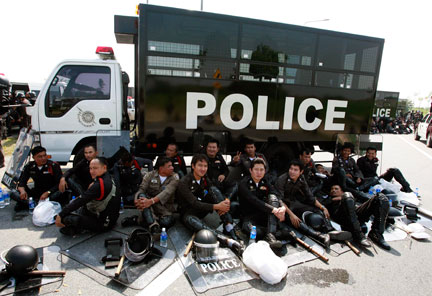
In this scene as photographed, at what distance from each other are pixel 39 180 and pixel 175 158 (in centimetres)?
221

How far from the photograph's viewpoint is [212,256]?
306 centimetres

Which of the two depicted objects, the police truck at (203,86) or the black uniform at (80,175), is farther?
the police truck at (203,86)

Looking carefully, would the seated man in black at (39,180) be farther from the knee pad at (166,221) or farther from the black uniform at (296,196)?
the black uniform at (296,196)

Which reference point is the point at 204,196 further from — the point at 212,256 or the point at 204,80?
the point at 204,80

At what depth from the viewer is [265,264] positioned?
274 cm

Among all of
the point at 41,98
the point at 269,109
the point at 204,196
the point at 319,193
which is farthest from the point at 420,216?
the point at 41,98

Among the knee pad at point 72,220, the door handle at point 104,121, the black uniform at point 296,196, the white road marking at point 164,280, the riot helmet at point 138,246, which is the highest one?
the door handle at point 104,121

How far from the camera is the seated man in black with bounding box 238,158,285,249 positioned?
353 centimetres

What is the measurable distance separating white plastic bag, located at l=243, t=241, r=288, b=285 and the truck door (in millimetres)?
3531

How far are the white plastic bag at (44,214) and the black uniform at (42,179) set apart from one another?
410mm

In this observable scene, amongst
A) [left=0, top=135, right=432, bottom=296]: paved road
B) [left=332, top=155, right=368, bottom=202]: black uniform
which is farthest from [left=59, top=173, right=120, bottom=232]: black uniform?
[left=332, top=155, right=368, bottom=202]: black uniform

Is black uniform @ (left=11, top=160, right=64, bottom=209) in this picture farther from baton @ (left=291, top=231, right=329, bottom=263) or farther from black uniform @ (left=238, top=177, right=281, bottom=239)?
baton @ (left=291, top=231, right=329, bottom=263)

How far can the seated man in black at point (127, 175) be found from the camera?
4535 mm

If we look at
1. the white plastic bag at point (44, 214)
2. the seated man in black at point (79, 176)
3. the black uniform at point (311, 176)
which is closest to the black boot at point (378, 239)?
the black uniform at point (311, 176)
